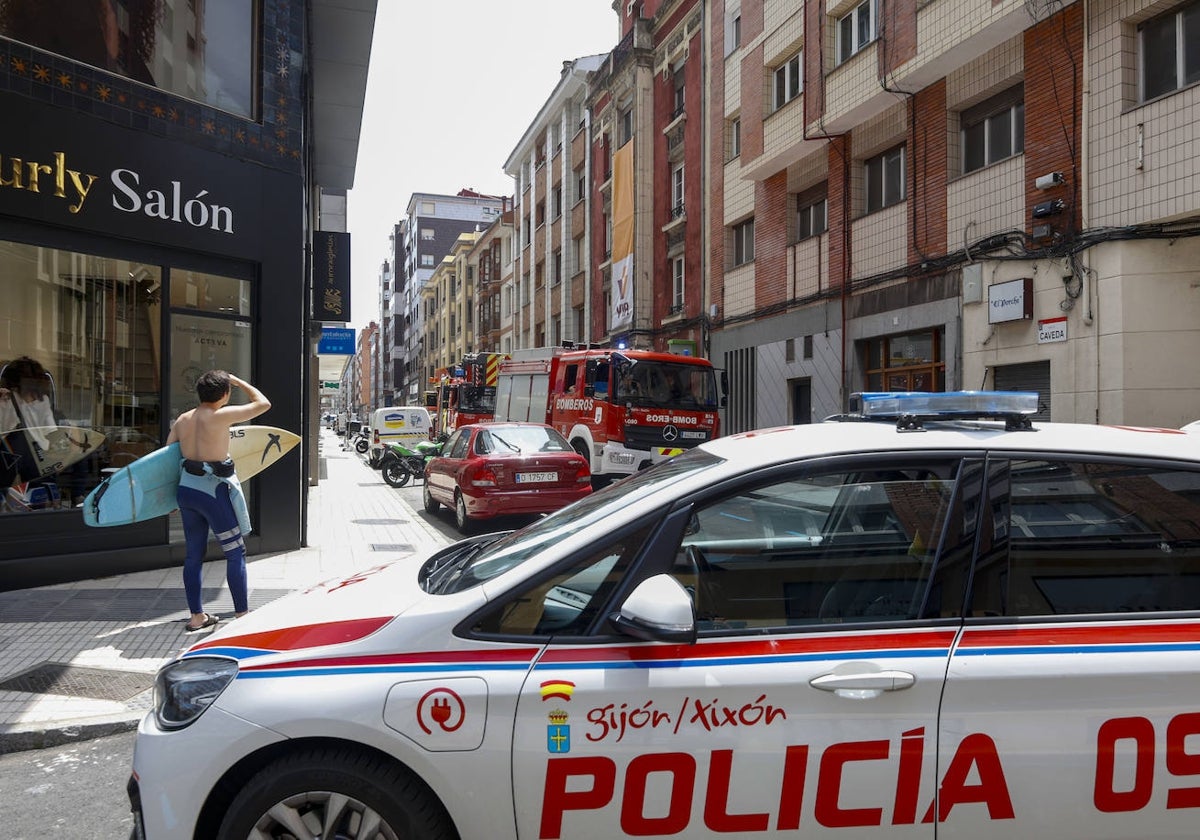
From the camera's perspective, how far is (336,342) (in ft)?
80.2

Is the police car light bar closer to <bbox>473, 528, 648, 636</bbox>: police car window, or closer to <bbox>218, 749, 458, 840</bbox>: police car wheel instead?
<bbox>473, 528, 648, 636</bbox>: police car window

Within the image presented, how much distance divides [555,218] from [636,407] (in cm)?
2387

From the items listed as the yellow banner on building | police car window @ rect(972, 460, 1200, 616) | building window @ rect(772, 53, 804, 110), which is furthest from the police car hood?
the yellow banner on building

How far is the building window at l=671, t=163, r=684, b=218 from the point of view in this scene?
26.5m

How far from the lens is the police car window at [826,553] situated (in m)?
2.52

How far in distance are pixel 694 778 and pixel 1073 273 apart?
39.6 ft

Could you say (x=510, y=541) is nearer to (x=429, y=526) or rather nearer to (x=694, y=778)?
(x=694, y=778)

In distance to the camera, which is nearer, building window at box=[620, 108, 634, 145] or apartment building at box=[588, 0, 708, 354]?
apartment building at box=[588, 0, 708, 354]

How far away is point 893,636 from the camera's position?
2393 millimetres

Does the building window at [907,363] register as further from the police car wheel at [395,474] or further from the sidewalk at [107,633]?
the police car wheel at [395,474]

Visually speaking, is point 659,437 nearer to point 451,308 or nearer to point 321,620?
point 321,620

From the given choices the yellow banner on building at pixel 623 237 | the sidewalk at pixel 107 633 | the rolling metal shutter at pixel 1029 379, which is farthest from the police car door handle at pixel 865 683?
the yellow banner on building at pixel 623 237

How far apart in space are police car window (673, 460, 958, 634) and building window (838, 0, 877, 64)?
15955 mm

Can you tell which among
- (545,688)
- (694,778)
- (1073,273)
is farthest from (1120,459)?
(1073,273)
